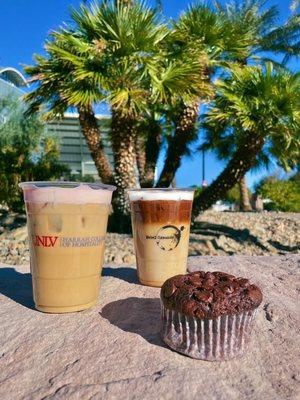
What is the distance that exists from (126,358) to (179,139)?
8.70 m

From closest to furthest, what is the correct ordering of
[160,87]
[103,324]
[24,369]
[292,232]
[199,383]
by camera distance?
[199,383], [24,369], [103,324], [160,87], [292,232]

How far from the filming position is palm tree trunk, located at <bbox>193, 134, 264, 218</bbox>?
9266 mm

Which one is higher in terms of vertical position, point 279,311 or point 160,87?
point 160,87

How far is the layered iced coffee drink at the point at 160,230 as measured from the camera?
9.59ft

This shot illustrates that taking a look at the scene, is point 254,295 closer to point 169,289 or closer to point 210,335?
point 210,335

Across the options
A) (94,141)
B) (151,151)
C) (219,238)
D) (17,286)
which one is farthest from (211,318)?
(151,151)

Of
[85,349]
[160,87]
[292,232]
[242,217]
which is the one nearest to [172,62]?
[160,87]

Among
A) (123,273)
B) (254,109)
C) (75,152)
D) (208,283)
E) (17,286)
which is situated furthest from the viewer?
(75,152)

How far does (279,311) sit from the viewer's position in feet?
8.91

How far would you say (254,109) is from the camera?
28.9 ft

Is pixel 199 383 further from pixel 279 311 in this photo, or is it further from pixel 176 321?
pixel 279 311

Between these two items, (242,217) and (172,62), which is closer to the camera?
(172,62)

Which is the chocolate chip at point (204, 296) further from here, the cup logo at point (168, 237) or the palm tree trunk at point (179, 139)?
the palm tree trunk at point (179, 139)

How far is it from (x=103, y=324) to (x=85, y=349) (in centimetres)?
26
